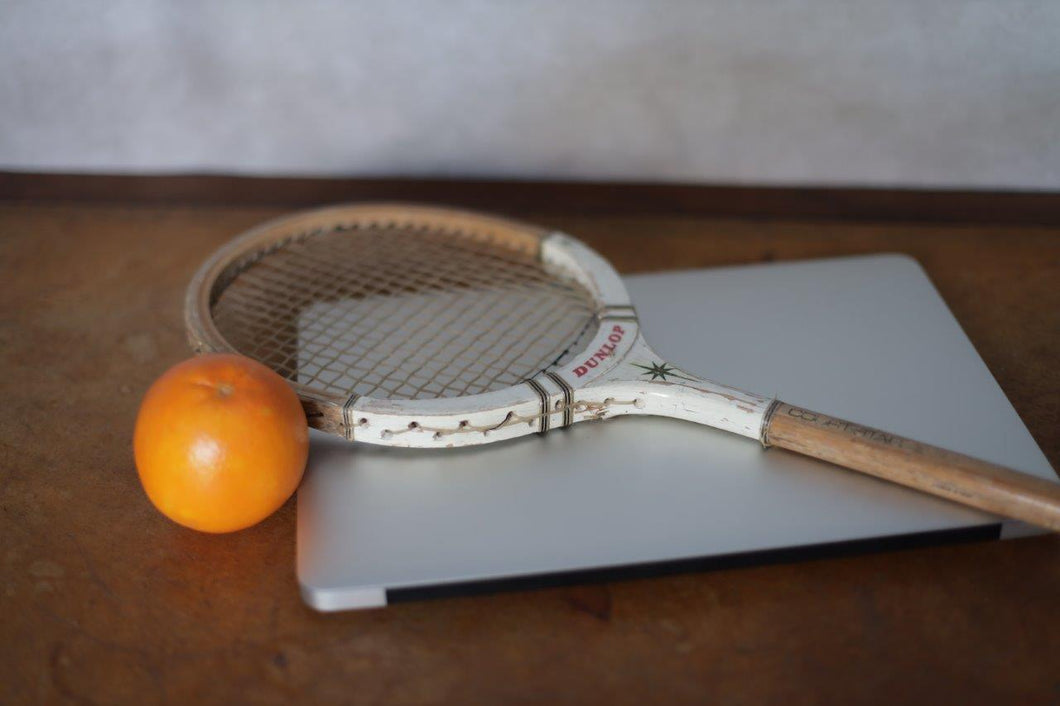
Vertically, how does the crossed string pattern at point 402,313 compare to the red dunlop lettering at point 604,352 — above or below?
below

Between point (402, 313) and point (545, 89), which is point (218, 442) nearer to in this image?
point (402, 313)

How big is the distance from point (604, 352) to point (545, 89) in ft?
1.31

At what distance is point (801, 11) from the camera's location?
1.04m

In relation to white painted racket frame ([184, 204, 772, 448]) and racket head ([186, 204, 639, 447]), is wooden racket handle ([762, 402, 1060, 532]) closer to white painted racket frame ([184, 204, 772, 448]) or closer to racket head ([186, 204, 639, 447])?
white painted racket frame ([184, 204, 772, 448])

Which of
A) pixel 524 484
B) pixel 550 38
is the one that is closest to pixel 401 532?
pixel 524 484

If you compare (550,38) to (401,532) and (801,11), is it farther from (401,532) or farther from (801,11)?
(401,532)

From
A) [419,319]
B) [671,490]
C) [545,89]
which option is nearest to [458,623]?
[671,490]

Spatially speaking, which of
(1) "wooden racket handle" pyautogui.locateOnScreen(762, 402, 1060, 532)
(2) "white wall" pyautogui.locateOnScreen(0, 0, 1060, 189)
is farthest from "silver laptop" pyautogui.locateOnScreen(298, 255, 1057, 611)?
(2) "white wall" pyautogui.locateOnScreen(0, 0, 1060, 189)

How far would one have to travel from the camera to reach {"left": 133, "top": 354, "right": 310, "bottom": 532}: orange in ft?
2.27

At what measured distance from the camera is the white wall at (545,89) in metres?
1.05

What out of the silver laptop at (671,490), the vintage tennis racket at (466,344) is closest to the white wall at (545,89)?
the vintage tennis racket at (466,344)

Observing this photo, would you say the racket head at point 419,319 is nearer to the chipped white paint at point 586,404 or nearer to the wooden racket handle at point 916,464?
the chipped white paint at point 586,404

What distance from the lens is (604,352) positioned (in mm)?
818

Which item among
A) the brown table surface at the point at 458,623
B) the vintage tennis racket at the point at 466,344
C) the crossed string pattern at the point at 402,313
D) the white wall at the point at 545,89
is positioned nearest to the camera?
the brown table surface at the point at 458,623
